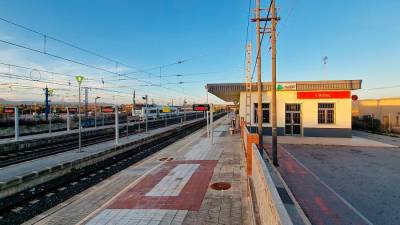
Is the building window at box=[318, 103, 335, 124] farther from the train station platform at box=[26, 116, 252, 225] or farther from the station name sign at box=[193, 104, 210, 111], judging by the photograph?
the train station platform at box=[26, 116, 252, 225]

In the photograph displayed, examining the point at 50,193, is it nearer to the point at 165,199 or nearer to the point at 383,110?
the point at 165,199

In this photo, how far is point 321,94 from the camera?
72.5 feet

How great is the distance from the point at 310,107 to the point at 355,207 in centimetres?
1677

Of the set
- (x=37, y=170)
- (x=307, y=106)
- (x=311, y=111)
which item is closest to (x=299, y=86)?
(x=307, y=106)

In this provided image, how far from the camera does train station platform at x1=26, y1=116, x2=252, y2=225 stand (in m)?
6.38

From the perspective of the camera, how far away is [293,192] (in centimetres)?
826

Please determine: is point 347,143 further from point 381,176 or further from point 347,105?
point 381,176

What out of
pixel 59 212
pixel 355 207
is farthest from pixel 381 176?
pixel 59 212

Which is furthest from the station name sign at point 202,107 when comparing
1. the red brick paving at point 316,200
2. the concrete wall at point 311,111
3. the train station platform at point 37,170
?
the red brick paving at point 316,200

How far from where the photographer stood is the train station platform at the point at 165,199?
6.38 m

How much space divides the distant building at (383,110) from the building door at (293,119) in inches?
446

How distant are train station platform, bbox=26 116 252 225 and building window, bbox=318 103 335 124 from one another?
14.3 meters

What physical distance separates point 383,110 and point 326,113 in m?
15.7

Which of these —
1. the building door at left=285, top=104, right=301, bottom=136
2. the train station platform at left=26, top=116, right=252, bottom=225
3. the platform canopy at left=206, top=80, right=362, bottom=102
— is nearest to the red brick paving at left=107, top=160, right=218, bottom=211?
the train station platform at left=26, top=116, right=252, bottom=225
